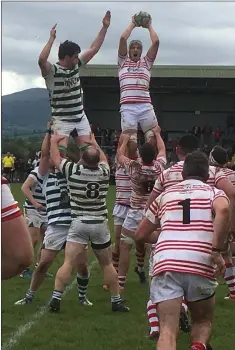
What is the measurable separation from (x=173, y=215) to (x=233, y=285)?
420 cm

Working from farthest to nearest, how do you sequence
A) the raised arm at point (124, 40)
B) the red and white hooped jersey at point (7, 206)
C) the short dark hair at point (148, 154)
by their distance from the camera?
the raised arm at point (124, 40), the short dark hair at point (148, 154), the red and white hooped jersey at point (7, 206)

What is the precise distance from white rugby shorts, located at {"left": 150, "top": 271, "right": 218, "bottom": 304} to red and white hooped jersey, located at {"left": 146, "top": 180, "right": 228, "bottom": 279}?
0.05 m

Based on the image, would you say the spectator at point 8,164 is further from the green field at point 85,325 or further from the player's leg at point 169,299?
the player's leg at point 169,299

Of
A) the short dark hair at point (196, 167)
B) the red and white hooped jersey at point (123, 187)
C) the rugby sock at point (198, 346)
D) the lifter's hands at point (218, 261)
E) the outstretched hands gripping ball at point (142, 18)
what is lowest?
the rugby sock at point (198, 346)

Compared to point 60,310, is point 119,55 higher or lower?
higher

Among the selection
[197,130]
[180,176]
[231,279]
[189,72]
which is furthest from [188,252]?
[197,130]

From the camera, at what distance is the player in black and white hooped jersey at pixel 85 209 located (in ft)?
26.4

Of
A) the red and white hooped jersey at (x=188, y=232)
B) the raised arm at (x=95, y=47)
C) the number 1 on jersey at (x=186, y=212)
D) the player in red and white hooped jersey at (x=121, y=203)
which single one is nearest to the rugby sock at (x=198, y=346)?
the red and white hooped jersey at (x=188, y=232)

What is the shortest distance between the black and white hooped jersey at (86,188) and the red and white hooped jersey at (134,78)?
6.89 ft

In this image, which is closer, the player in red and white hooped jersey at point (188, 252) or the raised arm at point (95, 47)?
the player in red and white hooped jersey at point (188, 252)

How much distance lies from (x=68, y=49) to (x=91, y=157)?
133 cm

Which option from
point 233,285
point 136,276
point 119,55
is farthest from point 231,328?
point 119,55

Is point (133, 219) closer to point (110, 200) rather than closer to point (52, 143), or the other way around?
point (52, 143)

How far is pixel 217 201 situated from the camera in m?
5.29
